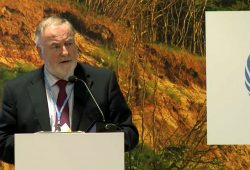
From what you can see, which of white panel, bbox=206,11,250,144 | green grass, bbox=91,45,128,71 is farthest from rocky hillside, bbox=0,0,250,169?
white panel, bbox=206,11,250,144

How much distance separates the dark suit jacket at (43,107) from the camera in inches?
118

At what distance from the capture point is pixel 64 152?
2191 mm

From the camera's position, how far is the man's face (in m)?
2.97

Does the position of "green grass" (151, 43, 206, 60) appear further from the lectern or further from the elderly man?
the lectern

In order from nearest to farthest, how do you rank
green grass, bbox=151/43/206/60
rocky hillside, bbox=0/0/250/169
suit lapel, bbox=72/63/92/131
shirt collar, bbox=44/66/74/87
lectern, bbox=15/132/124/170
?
lectern, bbox=15/132/124/170 → suit lapel, bbox=72/63/92/131 → shirt collar, bbox=44/66/74/87 → rocky hillside, bbox=0/0/250/169 → green grass, bbox=151/43/206/60

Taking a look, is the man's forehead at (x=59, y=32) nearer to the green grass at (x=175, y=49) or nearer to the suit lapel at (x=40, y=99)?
the suit lapel at (x=40, y=99)

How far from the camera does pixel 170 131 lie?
15.8 feet

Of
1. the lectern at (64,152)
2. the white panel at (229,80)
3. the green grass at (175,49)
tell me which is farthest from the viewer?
the green grass at (175,49)

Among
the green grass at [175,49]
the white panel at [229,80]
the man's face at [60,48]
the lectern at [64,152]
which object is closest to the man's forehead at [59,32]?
the man's face at [60,48]

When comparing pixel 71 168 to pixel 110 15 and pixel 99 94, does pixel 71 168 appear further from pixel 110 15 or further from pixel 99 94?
pixel 110 15

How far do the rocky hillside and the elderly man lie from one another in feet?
5.33

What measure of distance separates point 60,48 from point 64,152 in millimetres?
965

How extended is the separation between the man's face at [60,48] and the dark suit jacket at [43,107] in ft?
0.50

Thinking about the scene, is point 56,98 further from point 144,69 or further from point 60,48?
point 144,69
